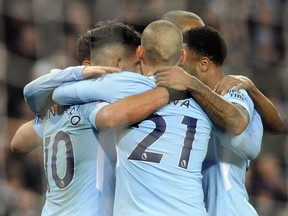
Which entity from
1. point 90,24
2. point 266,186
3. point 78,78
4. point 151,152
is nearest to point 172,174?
point 151,152

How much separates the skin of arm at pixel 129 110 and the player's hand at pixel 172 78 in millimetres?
39

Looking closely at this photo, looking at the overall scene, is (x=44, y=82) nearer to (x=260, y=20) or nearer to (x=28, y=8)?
(x=28, y=8)

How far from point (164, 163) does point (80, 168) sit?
1.07 ft

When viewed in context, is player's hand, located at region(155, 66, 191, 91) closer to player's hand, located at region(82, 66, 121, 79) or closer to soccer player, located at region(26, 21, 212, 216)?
soccer player, located at region(26, 21, 212, 216)

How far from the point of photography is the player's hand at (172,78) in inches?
98.6

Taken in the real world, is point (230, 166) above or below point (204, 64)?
below

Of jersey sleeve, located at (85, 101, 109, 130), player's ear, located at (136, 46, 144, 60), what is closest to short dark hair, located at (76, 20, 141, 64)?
player's ear, located at (136, 46, 144, 60)

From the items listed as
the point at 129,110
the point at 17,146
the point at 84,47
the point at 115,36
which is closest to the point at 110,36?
the point at 115,36

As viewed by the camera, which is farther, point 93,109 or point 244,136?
point 244,136

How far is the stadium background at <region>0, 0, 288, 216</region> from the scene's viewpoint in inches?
139

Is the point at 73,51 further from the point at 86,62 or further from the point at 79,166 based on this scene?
the point at 79,166

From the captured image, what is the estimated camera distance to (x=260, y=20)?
143 inches

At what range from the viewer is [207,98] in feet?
A: 8.25

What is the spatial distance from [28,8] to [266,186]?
138cm
